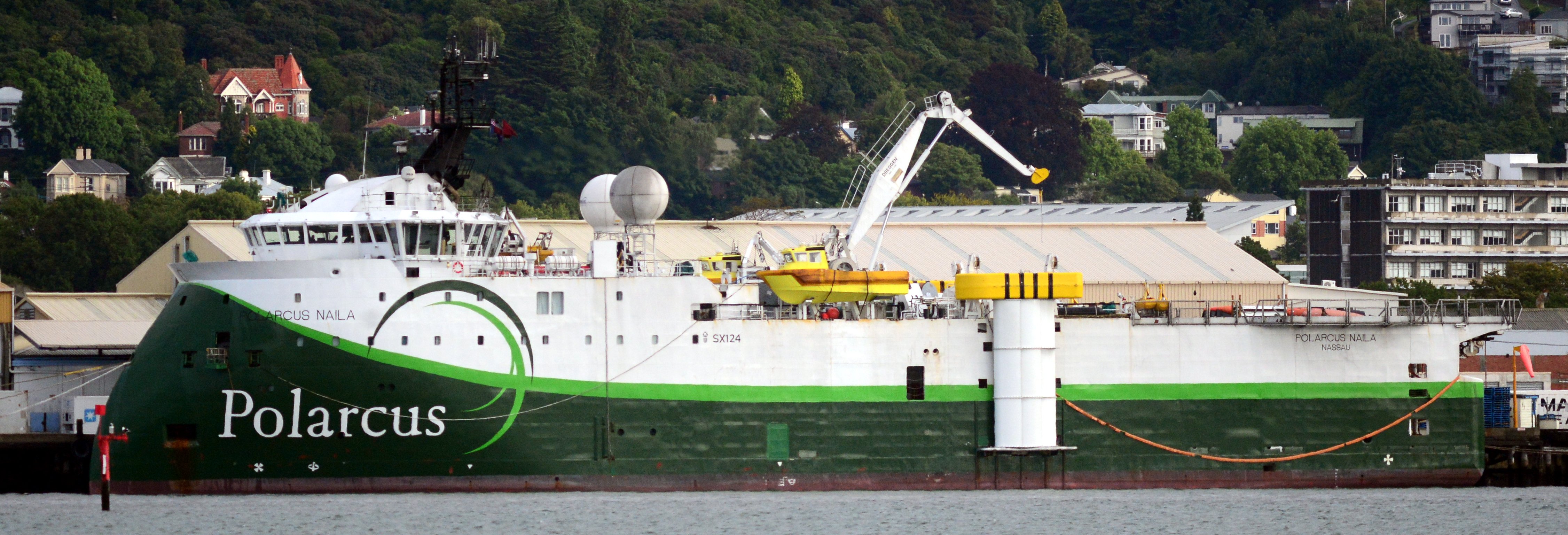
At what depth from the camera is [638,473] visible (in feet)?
138

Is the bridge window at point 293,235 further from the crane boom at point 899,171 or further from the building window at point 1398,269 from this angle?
the building window at point 1398,269

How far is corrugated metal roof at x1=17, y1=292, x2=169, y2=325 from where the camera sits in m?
54.8

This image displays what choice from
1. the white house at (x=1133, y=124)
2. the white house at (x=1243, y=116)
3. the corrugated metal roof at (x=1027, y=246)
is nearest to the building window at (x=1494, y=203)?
the corrugated metal roof at (x=1027, y=246)

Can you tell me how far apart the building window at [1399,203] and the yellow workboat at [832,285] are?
5154 cm

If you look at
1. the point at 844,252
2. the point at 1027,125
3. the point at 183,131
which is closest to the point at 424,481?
the point at 844,252

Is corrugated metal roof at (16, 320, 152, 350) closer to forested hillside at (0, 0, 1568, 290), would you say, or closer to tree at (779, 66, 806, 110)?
forested hillside at (0, 0, 1568, 290)

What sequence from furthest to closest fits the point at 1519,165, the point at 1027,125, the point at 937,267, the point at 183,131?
1. the point at 1027,125
2. the point at 183,131
3. the point at 1519,165
4. the point at 937,267

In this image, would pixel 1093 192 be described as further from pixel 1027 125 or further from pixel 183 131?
pixel 183 131

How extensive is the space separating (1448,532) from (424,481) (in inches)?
760

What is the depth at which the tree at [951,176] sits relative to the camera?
119375mm

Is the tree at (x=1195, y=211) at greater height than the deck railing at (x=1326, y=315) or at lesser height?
greater

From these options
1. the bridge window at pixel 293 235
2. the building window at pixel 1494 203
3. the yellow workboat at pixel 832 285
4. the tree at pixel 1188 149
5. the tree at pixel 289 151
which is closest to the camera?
the bridge window at pixel 293 235

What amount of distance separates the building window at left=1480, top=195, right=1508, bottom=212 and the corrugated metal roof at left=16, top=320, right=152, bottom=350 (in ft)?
187

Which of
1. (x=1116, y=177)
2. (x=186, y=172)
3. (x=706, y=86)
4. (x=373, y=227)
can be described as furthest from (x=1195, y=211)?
(x=373, y=227)
